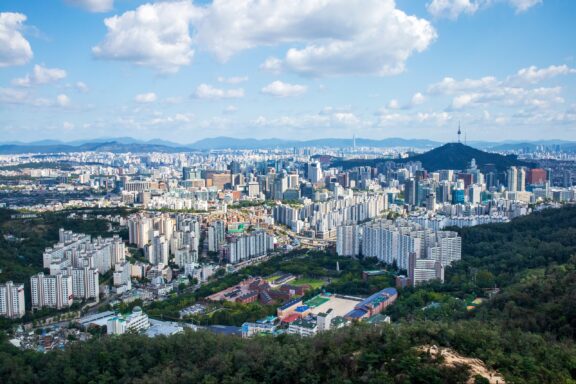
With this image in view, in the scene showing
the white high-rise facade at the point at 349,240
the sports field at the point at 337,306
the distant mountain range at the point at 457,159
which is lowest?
the sports field at the point at 337,306

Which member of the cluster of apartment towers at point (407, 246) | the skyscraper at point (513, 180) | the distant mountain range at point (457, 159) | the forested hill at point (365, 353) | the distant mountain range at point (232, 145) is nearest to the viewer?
the forested hill at point (365, 353)

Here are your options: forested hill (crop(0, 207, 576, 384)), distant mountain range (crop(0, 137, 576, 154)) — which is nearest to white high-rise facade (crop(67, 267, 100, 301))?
forested hill (crop(0, 207, 576, 384))

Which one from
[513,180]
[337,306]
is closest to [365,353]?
[337,306]

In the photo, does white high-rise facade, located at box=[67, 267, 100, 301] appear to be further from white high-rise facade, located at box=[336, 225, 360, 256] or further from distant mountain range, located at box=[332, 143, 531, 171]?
distant mountain range, located at box=[332, 143, 531, 171]

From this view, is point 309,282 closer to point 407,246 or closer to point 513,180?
point 407,246

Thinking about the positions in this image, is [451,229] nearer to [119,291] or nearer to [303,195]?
[119,291]

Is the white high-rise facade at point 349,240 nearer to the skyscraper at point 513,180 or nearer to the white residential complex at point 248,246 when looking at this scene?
the white residential complex at point 248,246

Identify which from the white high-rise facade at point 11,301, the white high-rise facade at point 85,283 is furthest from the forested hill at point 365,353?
the white high-rise facade at point 85,283
